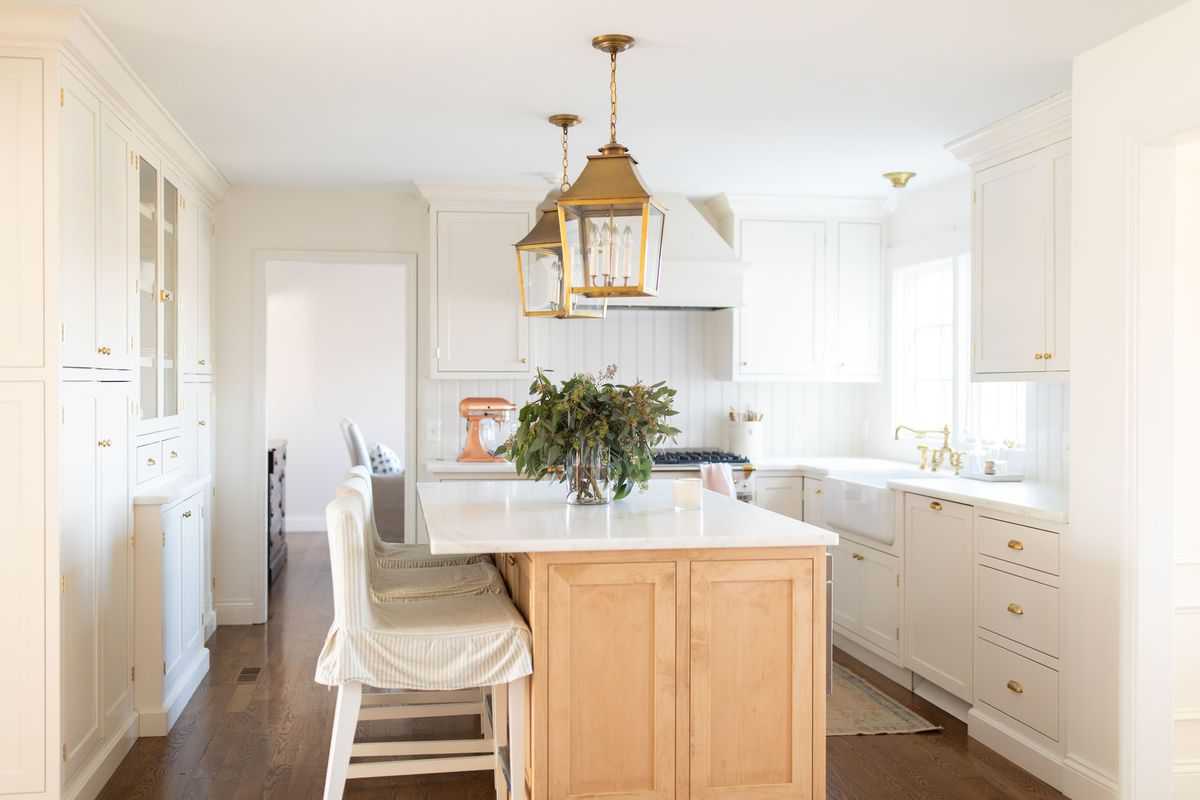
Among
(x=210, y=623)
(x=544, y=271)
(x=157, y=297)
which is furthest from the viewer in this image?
(x=210, y=623)

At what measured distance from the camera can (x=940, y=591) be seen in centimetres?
394

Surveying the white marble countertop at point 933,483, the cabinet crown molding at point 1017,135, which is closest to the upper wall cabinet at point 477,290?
the white marble countertop at point 933,483

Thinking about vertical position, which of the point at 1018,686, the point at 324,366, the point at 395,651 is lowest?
the point at 1018,686

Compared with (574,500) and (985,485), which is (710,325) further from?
(574,500)

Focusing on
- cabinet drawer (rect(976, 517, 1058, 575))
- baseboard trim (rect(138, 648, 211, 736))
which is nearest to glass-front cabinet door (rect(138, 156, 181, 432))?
baseboard trim (rect(138, 648, 211, 736))

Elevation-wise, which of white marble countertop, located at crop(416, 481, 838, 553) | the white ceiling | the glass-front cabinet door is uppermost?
the white ceiling

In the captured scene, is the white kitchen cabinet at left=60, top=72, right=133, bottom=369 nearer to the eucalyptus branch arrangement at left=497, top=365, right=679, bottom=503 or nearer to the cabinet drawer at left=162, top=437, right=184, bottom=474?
the cabinet drawer at left=162, top=437, right=184, bottom=474

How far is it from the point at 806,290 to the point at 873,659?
207 cm

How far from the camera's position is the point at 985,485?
408 centimetres

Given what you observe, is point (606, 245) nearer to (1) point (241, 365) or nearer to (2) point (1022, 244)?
(2) point (1022, 244)

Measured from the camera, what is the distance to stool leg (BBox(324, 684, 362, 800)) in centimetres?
250

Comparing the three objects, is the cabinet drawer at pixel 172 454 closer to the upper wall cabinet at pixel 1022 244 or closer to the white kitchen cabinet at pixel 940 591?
the white kitchen cabinet at pixel 940 591

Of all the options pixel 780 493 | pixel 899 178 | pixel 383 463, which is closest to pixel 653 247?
pixel 899 178

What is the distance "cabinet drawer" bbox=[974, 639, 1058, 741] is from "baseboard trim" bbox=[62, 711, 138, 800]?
309 centimetres
